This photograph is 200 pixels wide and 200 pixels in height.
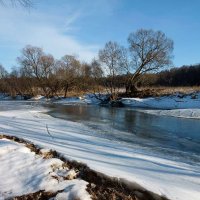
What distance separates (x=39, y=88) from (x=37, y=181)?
57.7 m

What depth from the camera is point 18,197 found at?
15.0ft

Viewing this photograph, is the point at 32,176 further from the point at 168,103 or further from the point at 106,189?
the point at 168,103

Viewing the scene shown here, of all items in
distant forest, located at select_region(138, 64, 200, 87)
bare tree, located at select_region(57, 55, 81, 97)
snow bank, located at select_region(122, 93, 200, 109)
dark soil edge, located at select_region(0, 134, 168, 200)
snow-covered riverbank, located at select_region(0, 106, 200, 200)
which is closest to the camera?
dark soil edge, located at select_region(0, 134, 168, 200)

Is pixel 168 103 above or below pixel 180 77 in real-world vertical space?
below

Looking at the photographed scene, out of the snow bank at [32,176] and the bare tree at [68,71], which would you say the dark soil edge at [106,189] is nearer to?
the snow bank at [32,176]

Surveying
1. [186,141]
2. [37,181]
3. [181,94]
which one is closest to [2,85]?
[181,94]

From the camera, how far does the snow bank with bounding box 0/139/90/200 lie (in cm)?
472

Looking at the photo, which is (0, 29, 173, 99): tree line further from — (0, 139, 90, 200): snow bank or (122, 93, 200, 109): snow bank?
(0, 139, 90, 200): snow bank

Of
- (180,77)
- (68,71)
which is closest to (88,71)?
(68,71)

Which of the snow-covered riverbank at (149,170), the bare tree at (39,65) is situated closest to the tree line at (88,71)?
the bare tree at (39,65)

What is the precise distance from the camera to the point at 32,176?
535cm

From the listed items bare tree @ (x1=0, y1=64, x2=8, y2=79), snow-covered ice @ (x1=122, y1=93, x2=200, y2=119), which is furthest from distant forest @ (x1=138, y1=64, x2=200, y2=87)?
bare tree @ (x1=0, y1=64, x2=8, y2=79)

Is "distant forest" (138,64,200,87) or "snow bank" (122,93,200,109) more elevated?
"distant forest" (138,64,200,87)

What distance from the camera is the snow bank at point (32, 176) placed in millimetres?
4718
